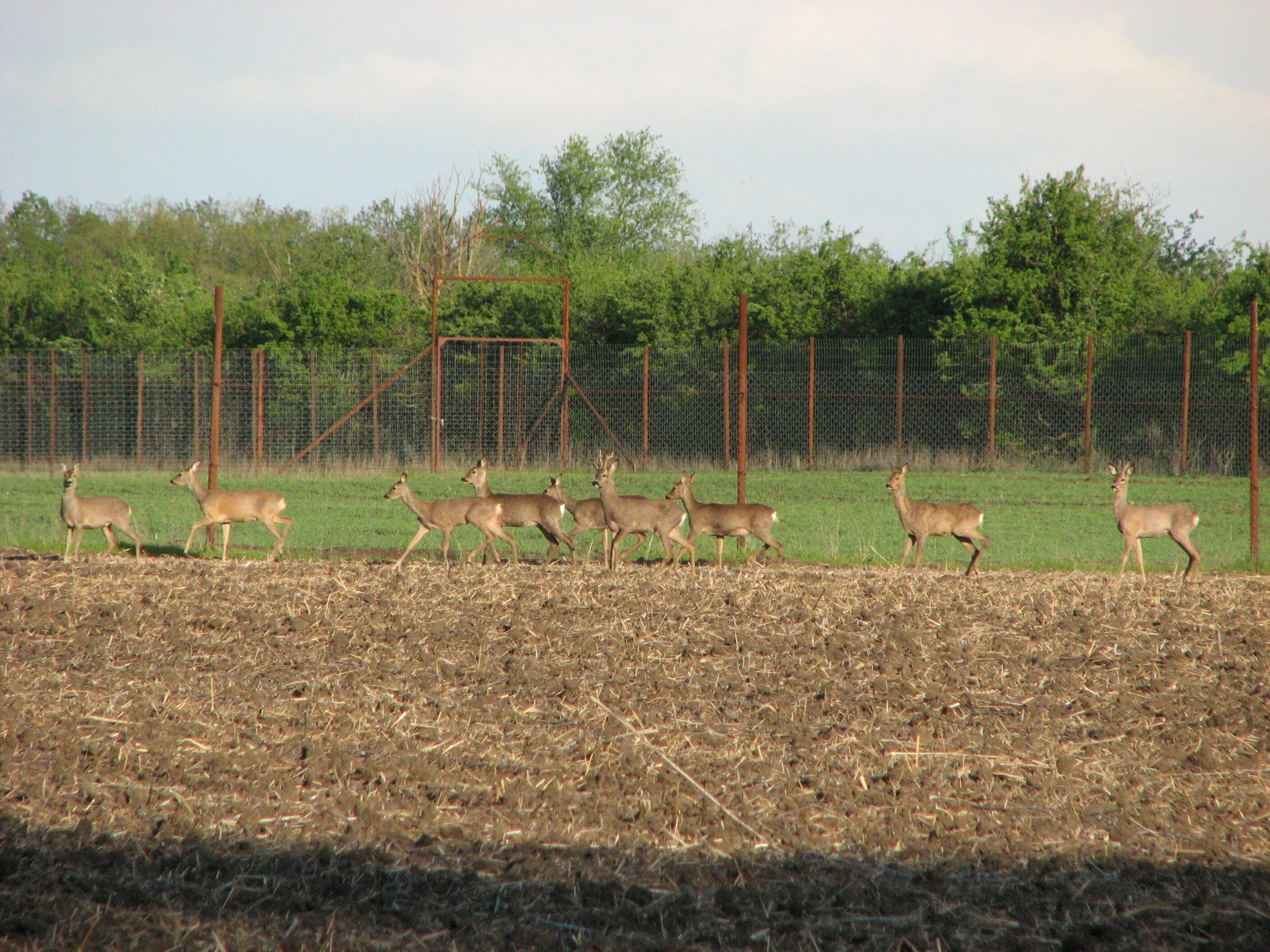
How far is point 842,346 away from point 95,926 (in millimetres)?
23673

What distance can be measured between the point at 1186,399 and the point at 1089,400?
1.51 meters

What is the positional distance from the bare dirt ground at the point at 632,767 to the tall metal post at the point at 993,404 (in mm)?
12025

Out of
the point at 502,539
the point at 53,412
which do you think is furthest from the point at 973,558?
the point at 53,412

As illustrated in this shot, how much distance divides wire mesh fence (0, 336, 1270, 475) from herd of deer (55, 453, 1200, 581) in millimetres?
7809

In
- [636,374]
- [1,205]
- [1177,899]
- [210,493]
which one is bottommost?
[1177,899]

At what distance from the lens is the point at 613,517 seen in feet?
41.6

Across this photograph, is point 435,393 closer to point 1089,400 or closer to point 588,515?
point 588,515

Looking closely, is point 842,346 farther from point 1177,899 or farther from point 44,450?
point 1177,899

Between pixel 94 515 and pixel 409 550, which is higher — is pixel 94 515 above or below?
above

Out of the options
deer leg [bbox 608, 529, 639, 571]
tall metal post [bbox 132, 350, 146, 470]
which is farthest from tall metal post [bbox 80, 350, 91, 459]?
deer leg [bbox 608, 529, 639, 571]

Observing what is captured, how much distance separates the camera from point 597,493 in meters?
19.8

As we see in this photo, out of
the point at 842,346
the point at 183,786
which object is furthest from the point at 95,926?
the point at 842,346

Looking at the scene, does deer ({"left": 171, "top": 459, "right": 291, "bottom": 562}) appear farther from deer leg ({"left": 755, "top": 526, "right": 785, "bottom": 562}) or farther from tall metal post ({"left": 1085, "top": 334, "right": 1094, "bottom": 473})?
tall metal post ({"left": 1085, "top": 334, "right": 1094, "bottom": 473})

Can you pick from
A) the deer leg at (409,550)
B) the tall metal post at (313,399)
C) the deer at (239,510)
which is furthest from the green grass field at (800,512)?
the tall metal post at (313,399)
